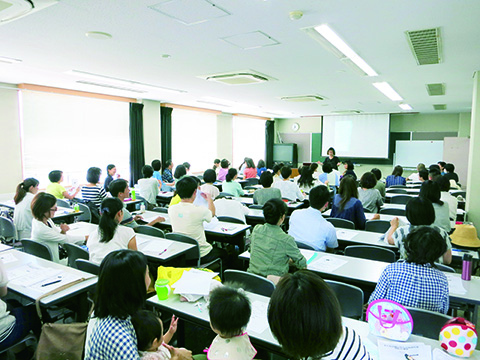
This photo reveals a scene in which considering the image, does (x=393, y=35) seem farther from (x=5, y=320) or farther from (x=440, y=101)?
(x=440, y=101)

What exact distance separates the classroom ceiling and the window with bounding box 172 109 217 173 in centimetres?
368

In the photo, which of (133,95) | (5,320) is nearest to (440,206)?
(5,320)

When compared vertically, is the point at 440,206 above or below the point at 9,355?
above

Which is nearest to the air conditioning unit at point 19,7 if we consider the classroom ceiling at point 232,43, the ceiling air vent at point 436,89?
the classroom ceiling at point 232,43

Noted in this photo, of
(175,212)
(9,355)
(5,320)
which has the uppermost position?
(175,212)

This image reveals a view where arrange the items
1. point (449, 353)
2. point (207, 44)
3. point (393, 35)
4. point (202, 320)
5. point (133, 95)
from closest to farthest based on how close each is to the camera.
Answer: point (449, 353)
point (202, 320)
point (393, 35)
point (207, 44)
point (133, 95)

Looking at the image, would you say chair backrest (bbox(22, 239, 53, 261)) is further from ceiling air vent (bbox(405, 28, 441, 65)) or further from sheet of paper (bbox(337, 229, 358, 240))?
ceiling air vent (bbox(405, 28, 441, 65))

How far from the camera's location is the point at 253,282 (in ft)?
7.66

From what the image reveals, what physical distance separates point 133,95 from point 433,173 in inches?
283

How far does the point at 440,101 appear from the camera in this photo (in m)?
8.79

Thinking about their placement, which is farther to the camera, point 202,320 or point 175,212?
point 175,212

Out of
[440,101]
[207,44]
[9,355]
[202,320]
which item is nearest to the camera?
[202,320]

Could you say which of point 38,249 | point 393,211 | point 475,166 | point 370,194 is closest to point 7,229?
point 38,249

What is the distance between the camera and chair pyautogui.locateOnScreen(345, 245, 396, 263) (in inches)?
118
